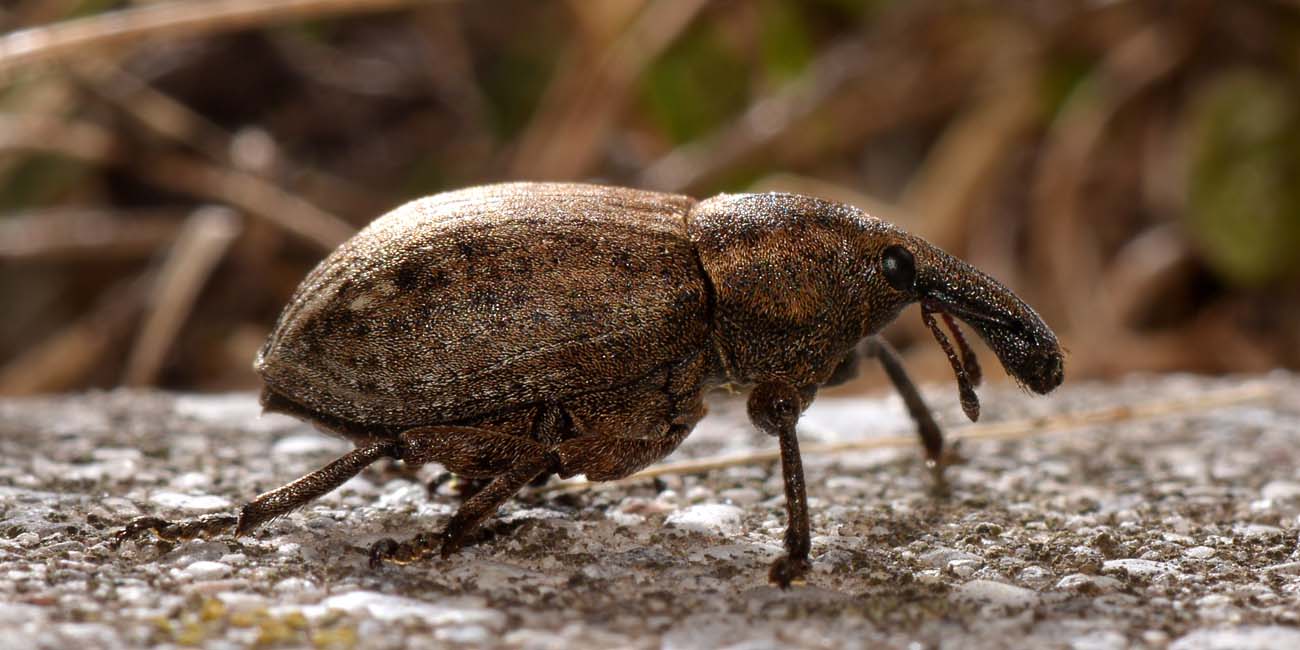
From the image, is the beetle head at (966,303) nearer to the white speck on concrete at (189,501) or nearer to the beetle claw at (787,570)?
the beetle claw at (787,570)

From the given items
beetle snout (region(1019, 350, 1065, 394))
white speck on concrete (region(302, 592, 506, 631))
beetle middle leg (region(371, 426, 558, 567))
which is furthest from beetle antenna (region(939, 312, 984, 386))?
white speck on concrete (region(302, 592, 506, 631))

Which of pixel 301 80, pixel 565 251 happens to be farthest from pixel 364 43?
pixel 565 251

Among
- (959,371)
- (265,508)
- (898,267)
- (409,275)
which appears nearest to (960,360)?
(959,371)

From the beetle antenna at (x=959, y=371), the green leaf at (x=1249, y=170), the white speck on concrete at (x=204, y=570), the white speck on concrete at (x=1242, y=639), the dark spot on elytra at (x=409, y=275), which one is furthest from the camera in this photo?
the green leaf at (x=1249, y=170)

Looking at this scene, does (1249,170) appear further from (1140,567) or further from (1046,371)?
(1140,567)

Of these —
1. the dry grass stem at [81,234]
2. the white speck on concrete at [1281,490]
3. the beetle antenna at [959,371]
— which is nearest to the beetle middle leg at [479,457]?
the beetle antenna at [959,371]

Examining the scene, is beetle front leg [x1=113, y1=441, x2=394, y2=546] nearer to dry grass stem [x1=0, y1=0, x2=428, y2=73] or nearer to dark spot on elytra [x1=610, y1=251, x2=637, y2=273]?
dark spot on elytra [x1=610, y1=251, x2=637, y2=273]
